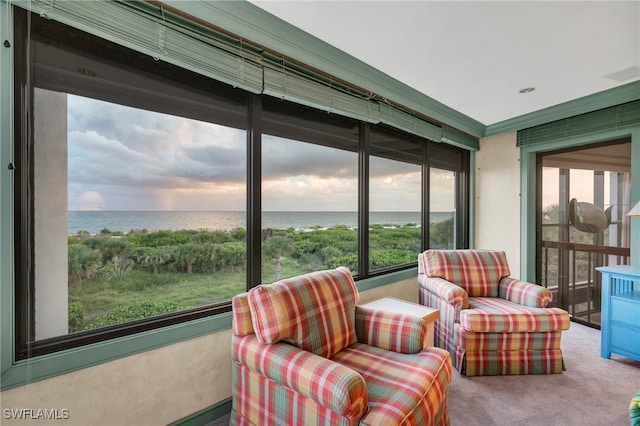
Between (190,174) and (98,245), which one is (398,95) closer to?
(190,174)

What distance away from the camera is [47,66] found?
1.36m

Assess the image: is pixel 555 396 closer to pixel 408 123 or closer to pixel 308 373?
pixel 308 373

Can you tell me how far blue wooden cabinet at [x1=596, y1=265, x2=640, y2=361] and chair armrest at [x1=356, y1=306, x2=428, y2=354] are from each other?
77.7 inches

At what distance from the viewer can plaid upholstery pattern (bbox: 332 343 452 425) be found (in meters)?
Answer: 1.19

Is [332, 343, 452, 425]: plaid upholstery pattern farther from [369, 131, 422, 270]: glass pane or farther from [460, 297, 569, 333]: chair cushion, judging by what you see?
[369, 131, 422, 270]: glass pane

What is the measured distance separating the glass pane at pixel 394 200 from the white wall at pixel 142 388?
174 cm

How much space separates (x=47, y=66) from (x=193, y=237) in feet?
3.51

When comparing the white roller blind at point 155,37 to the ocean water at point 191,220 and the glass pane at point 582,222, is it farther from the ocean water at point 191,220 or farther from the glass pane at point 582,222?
the glass pane at point 582,222

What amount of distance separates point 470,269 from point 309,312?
6.32 feet

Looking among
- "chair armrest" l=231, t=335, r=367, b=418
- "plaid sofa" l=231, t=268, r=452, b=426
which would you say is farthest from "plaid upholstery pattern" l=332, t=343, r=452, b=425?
"chair armrest" l=231, t=335, r=367, b=418

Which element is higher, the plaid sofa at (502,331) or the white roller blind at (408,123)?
the white roller blind at (408,123)

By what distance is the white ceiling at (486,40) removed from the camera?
1.66m

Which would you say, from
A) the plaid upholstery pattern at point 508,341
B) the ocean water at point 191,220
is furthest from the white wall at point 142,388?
the plaid upholstery pattern at point 508,341

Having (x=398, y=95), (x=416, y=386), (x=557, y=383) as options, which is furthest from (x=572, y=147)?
(x=416, y=386)
